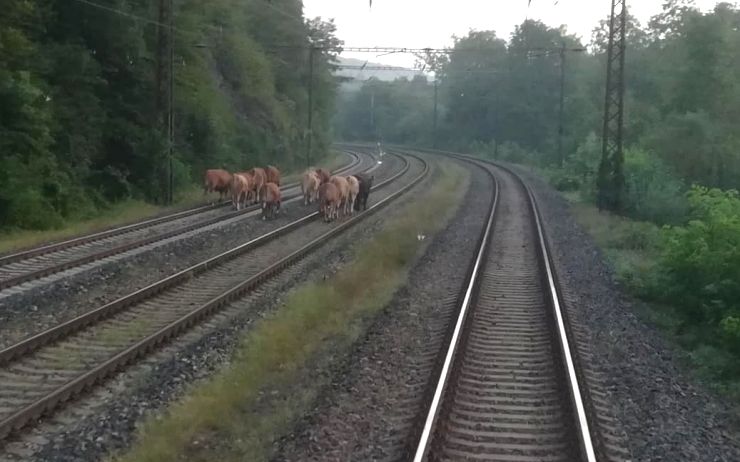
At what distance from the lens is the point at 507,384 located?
1084 cm

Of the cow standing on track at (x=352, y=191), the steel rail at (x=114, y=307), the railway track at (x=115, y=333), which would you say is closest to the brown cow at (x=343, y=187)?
the cow standing on track at (x=352, y=191)

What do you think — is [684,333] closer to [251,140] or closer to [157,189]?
[157,189]

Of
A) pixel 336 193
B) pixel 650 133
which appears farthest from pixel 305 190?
pixel 650 133

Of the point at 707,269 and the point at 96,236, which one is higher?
the point at 707,269

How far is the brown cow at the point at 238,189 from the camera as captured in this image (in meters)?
31.3

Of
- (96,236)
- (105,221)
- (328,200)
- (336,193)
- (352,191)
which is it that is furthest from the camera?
(352,191)

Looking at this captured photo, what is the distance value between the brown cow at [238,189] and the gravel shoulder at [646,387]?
1464cm

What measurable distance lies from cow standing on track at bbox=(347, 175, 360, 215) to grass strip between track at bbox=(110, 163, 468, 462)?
943cm

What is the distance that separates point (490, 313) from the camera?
15.0 m

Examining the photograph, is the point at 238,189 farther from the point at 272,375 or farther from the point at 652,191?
the point at 272,375

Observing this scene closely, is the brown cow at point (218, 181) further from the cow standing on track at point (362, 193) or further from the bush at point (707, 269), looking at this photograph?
the bush at point (707, 269)

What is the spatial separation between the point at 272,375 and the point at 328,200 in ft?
56.2

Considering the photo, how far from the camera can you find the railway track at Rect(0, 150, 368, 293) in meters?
17.0

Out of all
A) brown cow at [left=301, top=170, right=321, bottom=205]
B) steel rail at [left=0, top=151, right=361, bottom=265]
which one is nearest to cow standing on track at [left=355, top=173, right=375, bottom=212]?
brown cow at [left=301, top=170, right=321, bottom=205]
